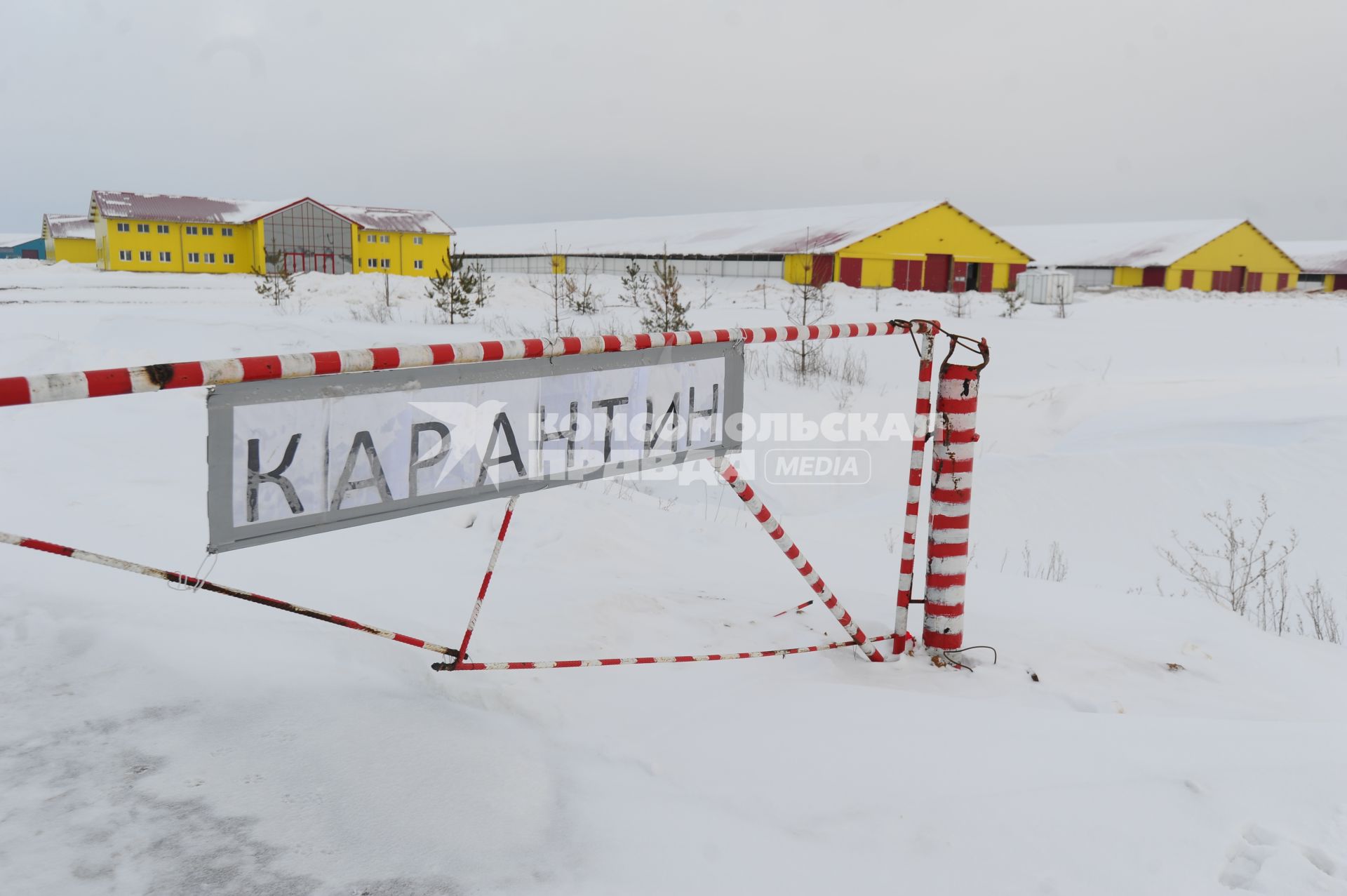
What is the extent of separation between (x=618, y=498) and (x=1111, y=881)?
15.9 ft

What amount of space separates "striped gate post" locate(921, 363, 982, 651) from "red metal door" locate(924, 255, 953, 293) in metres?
37.1

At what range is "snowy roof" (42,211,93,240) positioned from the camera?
54.6m

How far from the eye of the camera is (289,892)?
2184 millimetres

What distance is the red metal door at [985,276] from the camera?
41406mm

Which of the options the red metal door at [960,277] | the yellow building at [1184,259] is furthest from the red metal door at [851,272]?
the yellow building at [1184,259]

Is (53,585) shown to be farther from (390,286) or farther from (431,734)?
(390,286)

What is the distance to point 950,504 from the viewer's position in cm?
406

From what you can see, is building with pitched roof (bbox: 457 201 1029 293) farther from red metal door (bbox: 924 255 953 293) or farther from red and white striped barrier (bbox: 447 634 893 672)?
red and white striped barrier (bbox: 447 634 893 672)

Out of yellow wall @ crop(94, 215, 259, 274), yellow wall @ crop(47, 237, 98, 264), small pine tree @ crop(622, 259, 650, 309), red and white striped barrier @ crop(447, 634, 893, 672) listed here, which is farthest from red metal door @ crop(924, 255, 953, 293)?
yellow wall @ crop(47, 237, 98, 264)

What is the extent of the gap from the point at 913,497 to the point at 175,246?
161 ft

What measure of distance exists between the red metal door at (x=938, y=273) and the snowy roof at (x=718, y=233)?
239 centimetres

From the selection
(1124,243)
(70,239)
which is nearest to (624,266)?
(1124,243)

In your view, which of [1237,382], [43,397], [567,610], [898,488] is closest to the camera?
[43,397]

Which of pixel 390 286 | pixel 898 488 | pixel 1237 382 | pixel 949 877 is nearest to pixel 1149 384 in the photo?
pixel 1237 382
